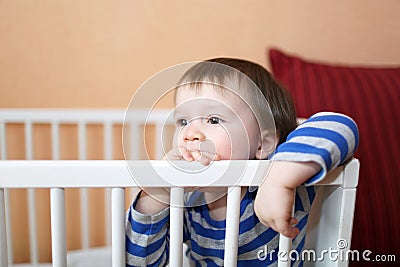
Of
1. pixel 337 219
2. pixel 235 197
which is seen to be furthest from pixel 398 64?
pixel 235 197

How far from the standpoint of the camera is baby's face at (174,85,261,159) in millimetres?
697

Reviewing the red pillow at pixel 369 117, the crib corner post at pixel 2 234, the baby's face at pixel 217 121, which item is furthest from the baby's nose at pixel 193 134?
the red pillow at pixel 369 117

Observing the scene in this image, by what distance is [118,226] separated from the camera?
62 cm

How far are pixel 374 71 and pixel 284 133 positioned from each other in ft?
1.80

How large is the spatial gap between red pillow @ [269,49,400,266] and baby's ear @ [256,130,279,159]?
38 cm

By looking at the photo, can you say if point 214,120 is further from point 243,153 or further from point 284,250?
point 284,250

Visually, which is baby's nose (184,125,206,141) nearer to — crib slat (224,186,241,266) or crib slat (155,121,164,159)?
crib slat (224,186,241,266)

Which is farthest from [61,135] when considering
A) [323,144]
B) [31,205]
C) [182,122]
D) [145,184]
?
[323,144]

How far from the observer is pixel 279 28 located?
4.25 ft

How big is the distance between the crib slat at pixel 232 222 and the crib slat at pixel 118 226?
133 millimetres

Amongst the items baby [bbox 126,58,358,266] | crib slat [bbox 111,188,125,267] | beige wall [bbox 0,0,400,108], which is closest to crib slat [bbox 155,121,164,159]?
beige wall [bbox 0,0,400,108]

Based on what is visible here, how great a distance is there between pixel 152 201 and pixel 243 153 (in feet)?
0.50

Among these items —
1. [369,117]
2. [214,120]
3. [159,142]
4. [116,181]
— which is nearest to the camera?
[116,181]

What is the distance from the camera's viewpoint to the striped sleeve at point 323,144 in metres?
0.60
